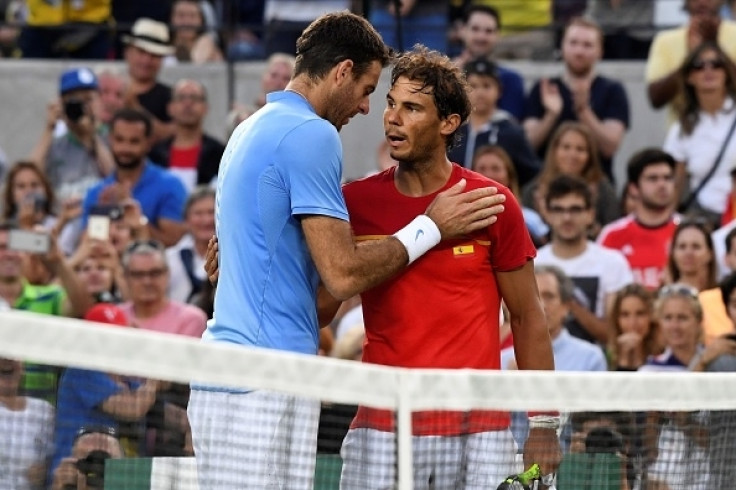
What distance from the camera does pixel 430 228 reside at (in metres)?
5.29

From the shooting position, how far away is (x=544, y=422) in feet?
15.6

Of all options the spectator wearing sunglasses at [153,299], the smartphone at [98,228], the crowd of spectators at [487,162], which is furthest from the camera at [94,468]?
the smartphone at [98,228]

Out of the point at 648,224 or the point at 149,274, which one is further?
the point at 648,224

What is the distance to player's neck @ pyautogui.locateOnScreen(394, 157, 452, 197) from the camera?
18.1 feet

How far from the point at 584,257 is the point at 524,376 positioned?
5.76m

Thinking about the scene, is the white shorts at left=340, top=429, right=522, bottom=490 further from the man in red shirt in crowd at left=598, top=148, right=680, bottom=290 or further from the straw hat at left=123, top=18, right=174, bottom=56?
the straw hat at left=123, top=18, right=174, bottom=56

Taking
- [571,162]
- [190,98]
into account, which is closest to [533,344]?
[571,162]

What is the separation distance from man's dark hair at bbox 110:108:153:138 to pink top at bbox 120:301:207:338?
2288mm

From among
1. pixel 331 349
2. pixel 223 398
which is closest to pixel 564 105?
pixel 331 349

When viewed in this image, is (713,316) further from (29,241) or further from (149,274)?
Result: (29,241)

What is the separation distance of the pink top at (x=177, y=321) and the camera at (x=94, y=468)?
485 cm

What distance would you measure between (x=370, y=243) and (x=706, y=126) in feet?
21.5

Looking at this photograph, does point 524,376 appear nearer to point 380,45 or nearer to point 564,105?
point 380,45

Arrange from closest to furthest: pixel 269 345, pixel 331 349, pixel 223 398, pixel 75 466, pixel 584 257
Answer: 1. pixel 75 466
2. pixel 223 398
3. pixel 269 345
4. pixel 331 349
5. pixel 584 257
